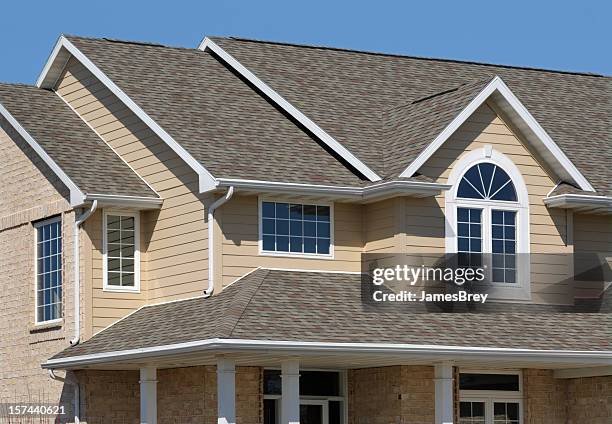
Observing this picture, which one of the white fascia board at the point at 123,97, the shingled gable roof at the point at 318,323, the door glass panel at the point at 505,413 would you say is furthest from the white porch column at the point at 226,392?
the door glass panel at the point at 505,413

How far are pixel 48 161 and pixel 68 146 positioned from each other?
885 mm

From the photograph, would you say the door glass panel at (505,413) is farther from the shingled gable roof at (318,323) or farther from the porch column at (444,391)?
the porch column at (444,391)

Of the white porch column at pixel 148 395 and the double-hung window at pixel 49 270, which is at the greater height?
the double-hung window at pixel 49 270

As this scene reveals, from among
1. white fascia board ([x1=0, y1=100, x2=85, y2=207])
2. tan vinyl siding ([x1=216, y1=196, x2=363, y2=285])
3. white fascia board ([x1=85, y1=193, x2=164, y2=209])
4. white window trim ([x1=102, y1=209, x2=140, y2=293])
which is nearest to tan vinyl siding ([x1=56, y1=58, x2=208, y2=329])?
white window trim ([x1=102, y1=209, x2=140, y2=293])

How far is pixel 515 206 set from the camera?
30281 millimetres

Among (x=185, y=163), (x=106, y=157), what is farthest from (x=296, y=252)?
(x=106, y=157)

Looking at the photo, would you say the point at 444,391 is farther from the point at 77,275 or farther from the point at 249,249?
the point at 77,275

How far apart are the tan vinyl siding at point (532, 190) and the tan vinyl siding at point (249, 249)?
1.86 meters

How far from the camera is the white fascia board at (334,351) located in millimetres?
25125

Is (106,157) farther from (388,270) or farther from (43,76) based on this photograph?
(388,270)

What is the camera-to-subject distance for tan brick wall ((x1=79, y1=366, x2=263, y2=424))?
28391mm

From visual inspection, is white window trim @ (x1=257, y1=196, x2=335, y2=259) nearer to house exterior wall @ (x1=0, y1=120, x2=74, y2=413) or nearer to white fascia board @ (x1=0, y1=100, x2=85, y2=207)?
white fascia board @ (x1=0, y1=100, x2=85, y2=207)

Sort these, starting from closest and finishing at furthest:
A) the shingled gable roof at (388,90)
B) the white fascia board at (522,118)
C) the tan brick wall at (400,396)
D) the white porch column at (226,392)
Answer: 1. the white porch column at (226,392)
2. the tan brick wall at (400,396)
3. the white fascia board at (522,118)
4. the shingled gable roof at (388,90)

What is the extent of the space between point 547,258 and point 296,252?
16.9 ft
